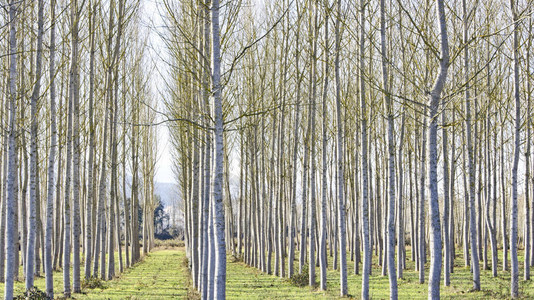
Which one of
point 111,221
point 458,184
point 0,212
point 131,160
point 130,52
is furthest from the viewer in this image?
point 458,184

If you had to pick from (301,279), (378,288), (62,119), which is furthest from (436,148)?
(62,119)

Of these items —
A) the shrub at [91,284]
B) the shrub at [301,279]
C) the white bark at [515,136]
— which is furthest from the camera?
the shrub at [301,279]

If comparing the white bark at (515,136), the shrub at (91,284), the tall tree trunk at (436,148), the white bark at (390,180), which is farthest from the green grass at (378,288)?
the tall tree trunk at (436,148)

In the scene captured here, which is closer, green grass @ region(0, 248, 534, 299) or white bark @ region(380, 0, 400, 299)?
white bark @ region(380, 0, 400, 299)

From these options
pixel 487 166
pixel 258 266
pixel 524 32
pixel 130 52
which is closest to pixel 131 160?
pixel 130 52

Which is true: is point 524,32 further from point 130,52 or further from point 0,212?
point 0,212

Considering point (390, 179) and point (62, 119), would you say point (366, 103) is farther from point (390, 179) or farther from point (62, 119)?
point (62, 119)

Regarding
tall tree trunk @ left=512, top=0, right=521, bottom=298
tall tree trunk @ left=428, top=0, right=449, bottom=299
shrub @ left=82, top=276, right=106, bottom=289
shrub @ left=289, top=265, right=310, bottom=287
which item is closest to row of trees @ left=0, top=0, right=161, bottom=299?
shrub @ left=82, top=276, right=106, bottom=289

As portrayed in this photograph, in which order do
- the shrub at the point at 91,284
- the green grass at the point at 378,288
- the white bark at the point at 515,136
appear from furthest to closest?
the shrub at the point at 91,284 < the green grass at the point at 378,288 < the white bark at the point at 515,136

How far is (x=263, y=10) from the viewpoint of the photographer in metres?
16.8

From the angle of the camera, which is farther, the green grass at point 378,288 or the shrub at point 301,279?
the shrub at point 301,279

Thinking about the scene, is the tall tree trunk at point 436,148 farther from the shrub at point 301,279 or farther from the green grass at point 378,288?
the shrub at point 301,279

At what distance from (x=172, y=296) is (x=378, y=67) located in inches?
324

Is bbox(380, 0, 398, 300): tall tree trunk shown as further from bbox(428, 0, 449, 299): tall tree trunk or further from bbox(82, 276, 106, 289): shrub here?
bbox(82, 276, 106, 289): shrub
